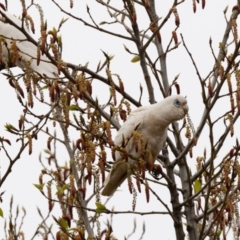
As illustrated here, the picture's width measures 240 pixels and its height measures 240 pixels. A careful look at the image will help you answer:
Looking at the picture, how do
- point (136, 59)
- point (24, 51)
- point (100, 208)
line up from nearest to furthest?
point (100, 208) < point (136, 59) < point (24, 51)

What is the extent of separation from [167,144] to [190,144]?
0.83 metres

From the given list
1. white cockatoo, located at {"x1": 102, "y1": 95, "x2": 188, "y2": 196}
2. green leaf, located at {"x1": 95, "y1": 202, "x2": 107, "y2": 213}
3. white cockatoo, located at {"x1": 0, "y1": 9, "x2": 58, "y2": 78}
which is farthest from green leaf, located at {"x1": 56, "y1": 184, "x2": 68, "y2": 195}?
white cockatoo, located at {"x1": 0, "y1": 9, "x2": 58, "y2": 78}

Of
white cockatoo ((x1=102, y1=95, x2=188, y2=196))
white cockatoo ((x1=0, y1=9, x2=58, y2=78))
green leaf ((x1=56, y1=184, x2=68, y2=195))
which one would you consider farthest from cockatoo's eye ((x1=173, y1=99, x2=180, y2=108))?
green leaf ((x1=56, y1=184, x2=68, y2=195))

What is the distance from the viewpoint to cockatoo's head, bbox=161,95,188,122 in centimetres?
493

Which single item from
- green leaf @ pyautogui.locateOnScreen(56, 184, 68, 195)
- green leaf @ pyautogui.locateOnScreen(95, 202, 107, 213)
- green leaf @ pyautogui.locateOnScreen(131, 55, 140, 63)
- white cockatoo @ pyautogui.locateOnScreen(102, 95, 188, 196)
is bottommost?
green leaf @ pyautogui.locateOnScreen(95, 202, 107, 213)

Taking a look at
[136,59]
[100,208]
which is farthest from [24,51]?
[100,208]

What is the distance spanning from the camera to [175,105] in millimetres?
4957

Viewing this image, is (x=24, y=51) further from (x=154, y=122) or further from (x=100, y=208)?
(x=100, y=208)

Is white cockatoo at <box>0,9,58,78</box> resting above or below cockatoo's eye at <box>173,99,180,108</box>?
above

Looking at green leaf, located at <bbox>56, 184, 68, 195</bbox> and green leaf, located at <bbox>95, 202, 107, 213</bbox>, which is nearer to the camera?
green leaf, located at <bbox>95, 202, 107, 213</bbox>

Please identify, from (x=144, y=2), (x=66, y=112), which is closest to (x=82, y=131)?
(x=66, y=112)

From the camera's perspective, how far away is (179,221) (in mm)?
4332

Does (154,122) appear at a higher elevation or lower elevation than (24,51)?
lower

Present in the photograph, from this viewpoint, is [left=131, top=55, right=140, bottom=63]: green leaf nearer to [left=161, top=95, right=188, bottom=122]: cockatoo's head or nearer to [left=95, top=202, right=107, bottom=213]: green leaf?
[left=161, top=95, right=188, bottom=122]: cockatoo's head
